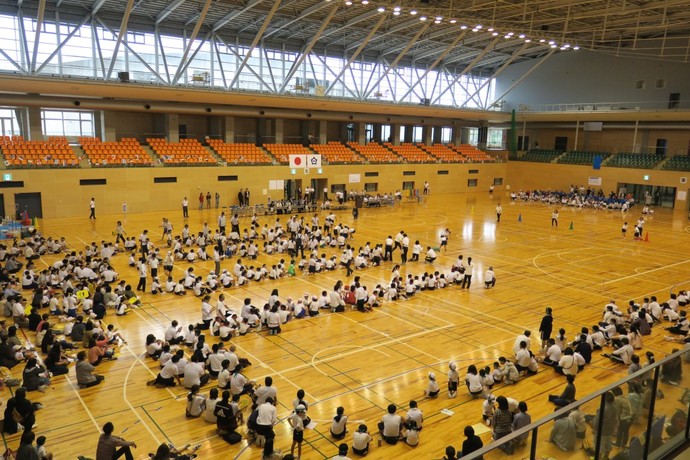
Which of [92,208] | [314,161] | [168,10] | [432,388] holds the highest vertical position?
[168,10]

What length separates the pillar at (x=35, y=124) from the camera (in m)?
36.7

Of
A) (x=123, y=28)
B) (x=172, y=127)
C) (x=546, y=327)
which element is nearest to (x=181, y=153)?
(x=172, y=127)

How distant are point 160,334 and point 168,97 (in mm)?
26837

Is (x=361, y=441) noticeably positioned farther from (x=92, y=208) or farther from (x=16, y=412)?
(x=92, y=208)

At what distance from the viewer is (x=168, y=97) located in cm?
3825

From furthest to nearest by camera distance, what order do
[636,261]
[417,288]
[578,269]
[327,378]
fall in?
[636,261], [578,269], [417,288], [327,378]

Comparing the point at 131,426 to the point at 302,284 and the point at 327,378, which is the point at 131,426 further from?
the point at 302,284

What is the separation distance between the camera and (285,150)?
47.2 metres

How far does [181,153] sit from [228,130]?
6234mm

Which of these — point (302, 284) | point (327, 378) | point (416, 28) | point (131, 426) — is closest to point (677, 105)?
Result: point (416, 28)

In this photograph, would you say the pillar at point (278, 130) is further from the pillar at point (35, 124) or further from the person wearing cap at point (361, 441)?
the person wearing cap at point (361, 441)

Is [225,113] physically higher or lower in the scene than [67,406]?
higher

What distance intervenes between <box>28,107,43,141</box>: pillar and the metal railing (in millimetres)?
40498

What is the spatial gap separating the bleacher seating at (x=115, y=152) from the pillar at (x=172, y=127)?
10.5 ft
